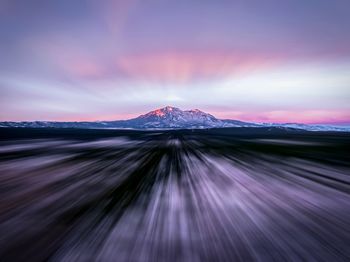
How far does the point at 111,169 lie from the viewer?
10.0 meters

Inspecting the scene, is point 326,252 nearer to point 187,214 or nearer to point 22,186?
point 187,214

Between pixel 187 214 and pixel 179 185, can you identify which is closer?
pixel 187 214

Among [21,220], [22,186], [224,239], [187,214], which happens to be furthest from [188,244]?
[22,186]

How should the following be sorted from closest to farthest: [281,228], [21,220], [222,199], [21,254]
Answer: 1. [21,254]
2. [281,228]
3. [21,220]
4. [222,199]

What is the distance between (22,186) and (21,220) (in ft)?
11.7

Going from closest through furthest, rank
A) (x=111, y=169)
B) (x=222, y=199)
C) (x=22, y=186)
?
1. (x=222, y=199)
2. (x=22, y=186)
3. (x=111, y=169)

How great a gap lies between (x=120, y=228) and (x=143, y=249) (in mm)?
881

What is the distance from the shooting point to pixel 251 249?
10.3ft

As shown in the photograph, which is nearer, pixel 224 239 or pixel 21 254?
pixel 21 254

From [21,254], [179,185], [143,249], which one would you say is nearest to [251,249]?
[143,249]

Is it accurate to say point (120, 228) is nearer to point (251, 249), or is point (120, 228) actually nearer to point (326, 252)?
point (251, 249)

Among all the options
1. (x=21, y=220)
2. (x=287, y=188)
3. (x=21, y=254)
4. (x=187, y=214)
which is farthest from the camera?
(x=287, y=188)

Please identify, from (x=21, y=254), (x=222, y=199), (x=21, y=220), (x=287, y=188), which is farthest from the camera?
(x=287, y=188)

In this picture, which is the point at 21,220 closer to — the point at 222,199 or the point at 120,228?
the point at 120,228
